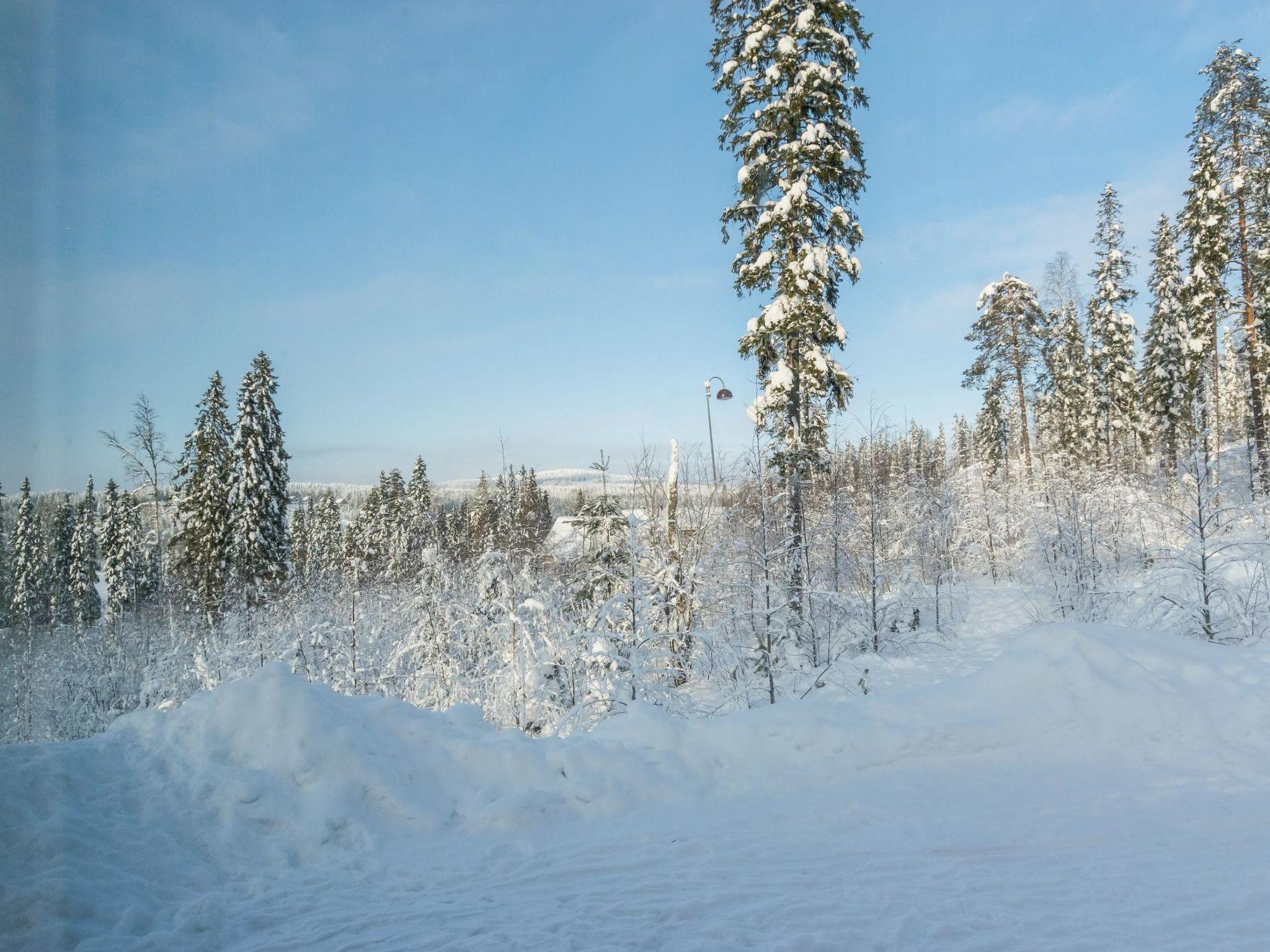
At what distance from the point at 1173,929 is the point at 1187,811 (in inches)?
76.6

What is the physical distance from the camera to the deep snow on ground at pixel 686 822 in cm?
323

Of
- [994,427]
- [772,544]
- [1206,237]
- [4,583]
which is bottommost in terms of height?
[4,583]

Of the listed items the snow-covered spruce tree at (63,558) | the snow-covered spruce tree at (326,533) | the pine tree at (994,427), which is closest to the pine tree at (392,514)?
the snow-covered spruce tree at (326,533)

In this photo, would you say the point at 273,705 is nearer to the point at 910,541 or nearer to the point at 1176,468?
the point at 1176,468

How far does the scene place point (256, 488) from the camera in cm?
2636

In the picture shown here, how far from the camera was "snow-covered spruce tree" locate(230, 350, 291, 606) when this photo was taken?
26016mm

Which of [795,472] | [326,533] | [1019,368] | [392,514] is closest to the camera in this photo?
[795,472]

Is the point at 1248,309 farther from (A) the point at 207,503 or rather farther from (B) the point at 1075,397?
(A) the point at 207,503

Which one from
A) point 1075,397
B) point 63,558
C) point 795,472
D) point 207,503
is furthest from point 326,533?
point 1075,397

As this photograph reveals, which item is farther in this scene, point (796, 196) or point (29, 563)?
point (29, 563)

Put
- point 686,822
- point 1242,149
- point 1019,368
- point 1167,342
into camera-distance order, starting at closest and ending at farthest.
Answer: point 686,822 → point 1242,149 → point 1019,368 → point 1167,342

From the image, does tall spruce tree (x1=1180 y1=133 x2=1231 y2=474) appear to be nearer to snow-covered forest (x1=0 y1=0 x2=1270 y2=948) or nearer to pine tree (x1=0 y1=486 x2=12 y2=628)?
snow-covered forest (x1=0 y1=0 x2=1270 y2=948)

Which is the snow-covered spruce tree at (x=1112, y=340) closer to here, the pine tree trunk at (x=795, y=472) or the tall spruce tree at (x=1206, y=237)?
the tall spruce tree at (x=1206, y=237)

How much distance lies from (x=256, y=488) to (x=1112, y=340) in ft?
137
